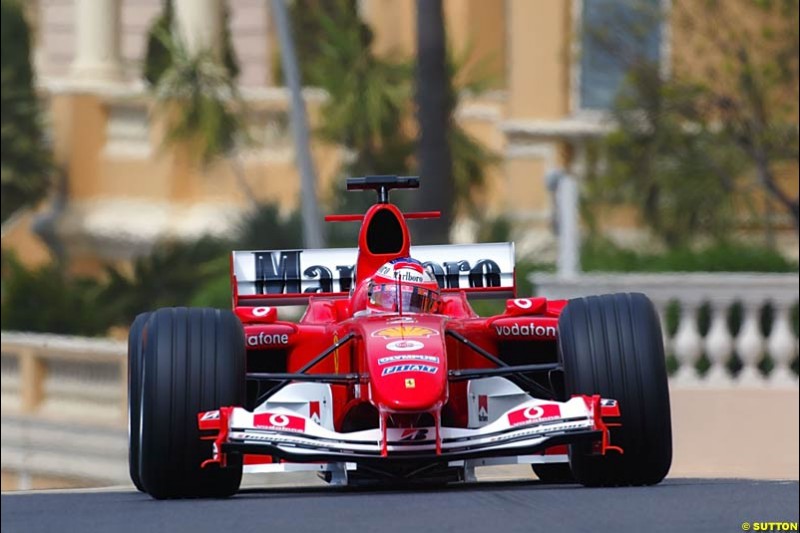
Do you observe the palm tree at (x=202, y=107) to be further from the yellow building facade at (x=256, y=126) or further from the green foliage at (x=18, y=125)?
the green foliage at (x=18, y=125)

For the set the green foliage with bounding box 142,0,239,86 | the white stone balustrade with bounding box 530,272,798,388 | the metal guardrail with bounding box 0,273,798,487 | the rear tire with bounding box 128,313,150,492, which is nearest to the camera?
the rear tire with bounding box 128,313,150,492

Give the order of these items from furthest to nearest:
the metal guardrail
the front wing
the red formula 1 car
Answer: the metal guardrail < the red formula 1 car < the front wing

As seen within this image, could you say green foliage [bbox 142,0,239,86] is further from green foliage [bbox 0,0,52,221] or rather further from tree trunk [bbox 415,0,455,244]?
tree trunk [bbox 415,0,455,244]

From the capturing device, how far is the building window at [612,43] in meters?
24.8

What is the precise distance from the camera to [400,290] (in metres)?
11.0

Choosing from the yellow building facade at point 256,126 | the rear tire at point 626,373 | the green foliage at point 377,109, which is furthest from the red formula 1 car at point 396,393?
the green foliage at point 377,109

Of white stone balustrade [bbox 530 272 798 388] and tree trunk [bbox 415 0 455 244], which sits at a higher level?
tree trunk [bbox 415 0 455 244]

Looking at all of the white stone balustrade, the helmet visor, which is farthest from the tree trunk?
the helmet visor

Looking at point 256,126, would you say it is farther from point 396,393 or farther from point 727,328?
point 396,393

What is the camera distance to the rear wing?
41.3 ft

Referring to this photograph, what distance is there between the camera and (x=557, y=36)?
100 feet

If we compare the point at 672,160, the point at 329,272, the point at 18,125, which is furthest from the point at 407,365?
the point at 18,125

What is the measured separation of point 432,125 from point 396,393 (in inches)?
521

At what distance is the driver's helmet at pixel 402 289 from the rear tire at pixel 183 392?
45.9 inches
